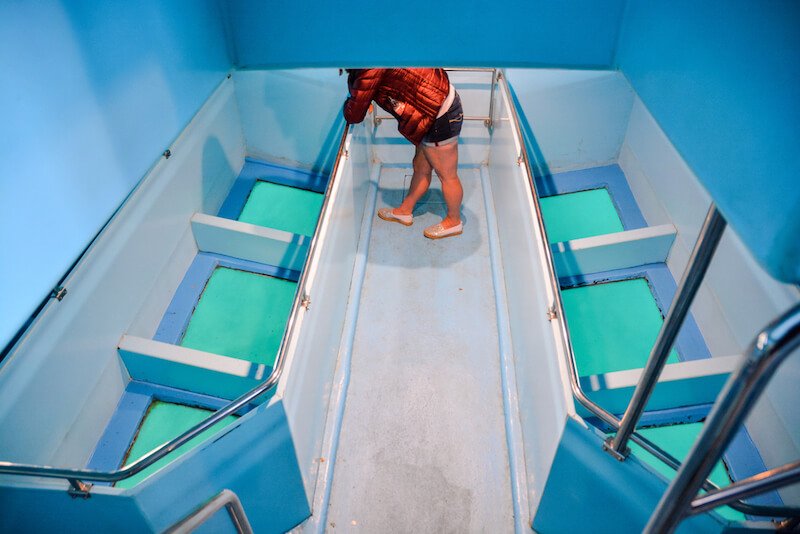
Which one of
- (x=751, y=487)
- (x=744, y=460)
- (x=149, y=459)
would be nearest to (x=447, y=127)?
(x=744, y=460)

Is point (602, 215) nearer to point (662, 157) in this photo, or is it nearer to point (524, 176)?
point (662, 157)

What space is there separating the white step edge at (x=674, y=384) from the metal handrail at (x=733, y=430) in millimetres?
1371

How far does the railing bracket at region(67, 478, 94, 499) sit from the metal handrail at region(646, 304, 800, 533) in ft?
5.06

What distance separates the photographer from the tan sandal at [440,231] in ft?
11.9

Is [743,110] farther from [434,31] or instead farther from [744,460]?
[744,460]

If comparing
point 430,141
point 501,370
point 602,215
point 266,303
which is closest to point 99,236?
point 266,303

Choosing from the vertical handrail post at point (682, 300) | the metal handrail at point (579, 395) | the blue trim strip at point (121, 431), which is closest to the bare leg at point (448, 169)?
the metal handrail at point (579, 395)

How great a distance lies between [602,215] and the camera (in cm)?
347

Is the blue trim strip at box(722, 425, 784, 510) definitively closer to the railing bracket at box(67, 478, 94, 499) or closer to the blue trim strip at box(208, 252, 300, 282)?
the blue trim strip at box(208, 252, 300, 282)

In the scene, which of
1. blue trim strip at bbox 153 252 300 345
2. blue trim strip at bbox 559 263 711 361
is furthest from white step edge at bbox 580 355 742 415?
blue trim strip at bbox 153 252 300 345

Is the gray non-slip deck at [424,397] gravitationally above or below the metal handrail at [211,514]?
above

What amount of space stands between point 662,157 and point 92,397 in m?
3.05

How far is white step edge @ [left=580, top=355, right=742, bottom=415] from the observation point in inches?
90.4

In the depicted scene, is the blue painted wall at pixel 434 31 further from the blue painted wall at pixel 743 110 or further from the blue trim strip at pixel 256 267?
the blue trim strip at pixel 256 267
